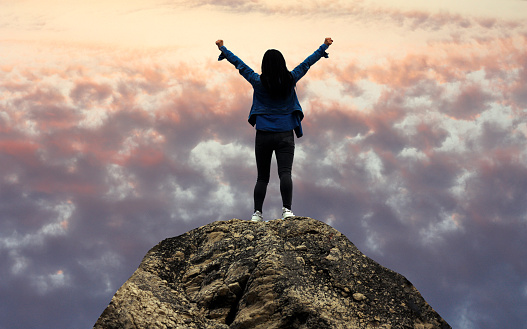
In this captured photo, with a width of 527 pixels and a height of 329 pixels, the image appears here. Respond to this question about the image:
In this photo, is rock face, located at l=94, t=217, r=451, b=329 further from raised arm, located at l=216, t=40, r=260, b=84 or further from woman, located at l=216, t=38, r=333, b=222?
raised arm, located at l=216, t=40, r=260, b=84

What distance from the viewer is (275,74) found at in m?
10.7

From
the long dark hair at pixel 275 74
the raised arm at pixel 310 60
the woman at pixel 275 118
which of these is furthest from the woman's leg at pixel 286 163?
the raised arm at pixel 310 60

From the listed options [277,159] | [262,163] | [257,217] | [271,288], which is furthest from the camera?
[262,163]

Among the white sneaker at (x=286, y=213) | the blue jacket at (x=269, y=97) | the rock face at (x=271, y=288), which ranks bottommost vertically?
the rock face at (x=271, y=288)

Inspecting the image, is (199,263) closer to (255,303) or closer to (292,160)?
(255,303)

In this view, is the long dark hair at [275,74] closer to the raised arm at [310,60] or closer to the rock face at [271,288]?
the raised arm at [310,60]

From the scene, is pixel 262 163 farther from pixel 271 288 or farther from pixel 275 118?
pixel 271 288

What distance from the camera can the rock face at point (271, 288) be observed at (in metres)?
8.26

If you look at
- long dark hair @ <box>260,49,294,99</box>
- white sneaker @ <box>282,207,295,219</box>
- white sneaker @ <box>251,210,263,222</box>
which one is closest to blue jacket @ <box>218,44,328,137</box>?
long dark hair @ <box>260,49,294,99</box>

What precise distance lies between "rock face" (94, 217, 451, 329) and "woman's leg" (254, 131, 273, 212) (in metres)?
1.21

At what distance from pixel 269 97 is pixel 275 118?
16.1 inches

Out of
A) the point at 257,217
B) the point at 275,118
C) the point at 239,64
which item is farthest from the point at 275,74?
the point at 257,217

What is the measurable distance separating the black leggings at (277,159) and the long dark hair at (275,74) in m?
0.79

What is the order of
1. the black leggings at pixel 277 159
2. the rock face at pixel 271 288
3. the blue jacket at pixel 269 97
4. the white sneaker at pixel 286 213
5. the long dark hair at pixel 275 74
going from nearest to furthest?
→ the rock face at pixel 271 288
the white sneaker at pixel 286 213
the long dark hair at pixel 275 74
the black leggings at pixel 277 159
the blue jacket at pixel 269 97
